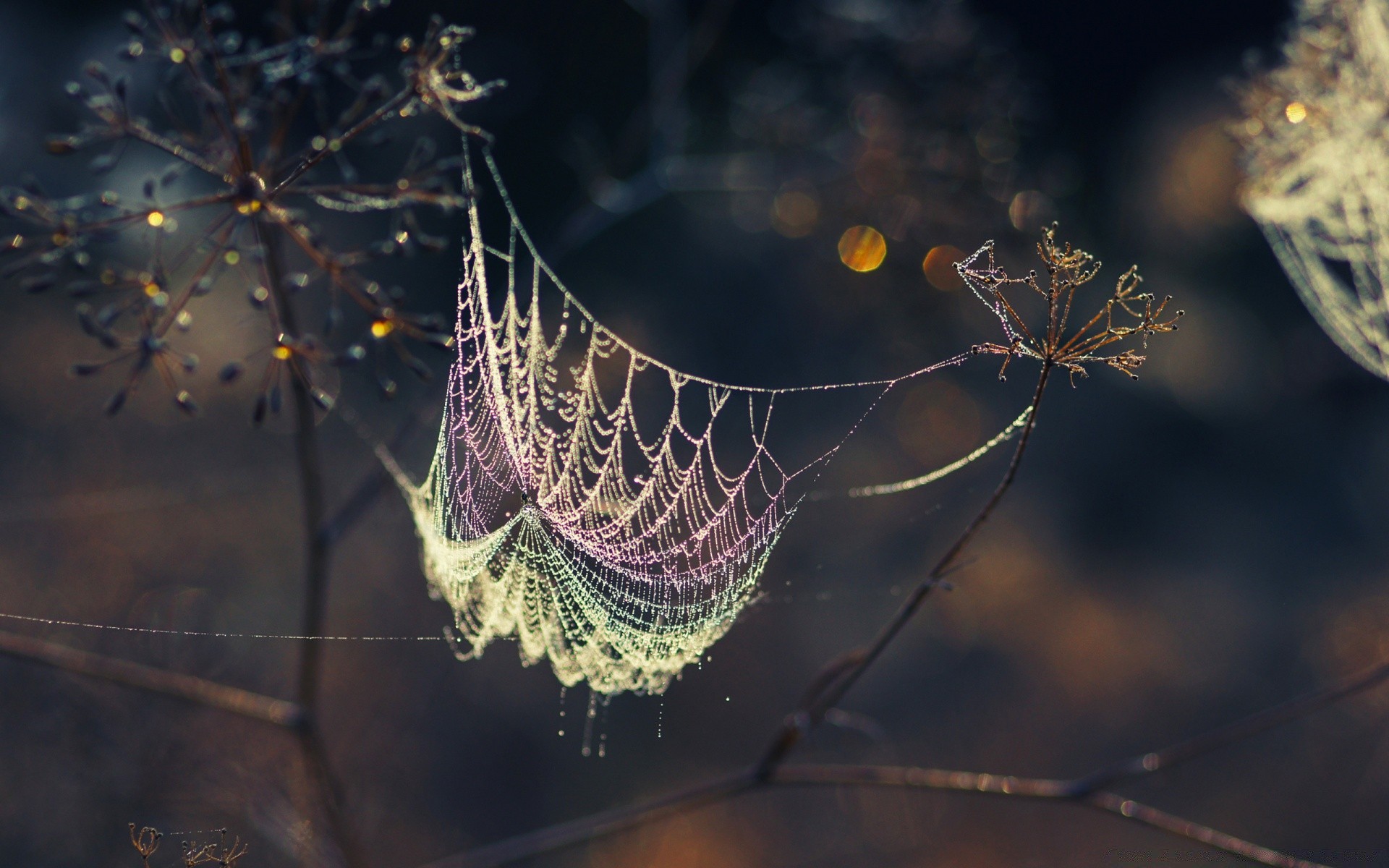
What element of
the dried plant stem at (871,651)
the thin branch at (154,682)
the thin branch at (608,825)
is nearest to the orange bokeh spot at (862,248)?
the dried plant stem at (871,651)

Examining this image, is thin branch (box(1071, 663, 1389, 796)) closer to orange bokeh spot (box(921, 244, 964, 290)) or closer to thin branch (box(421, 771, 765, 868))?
thin branch (box(421, 771, 765, 868))

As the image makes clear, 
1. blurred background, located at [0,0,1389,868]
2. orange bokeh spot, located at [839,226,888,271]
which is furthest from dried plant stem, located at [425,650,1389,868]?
orange bokeh spot, located at [839,226,888,271]

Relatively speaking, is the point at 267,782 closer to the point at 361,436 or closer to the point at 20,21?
the point at 361,436

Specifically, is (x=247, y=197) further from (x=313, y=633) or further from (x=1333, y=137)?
(x=1333, y=137)

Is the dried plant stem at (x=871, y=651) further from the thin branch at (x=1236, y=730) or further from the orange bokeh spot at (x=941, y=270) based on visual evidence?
the orange bokeh spot at (x=941, y=270)

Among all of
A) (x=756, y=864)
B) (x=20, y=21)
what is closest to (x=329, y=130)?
(x=756, y=864)

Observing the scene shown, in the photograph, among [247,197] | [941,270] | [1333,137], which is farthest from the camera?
[941,270]

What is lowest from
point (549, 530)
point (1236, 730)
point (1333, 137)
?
point (549, 530)

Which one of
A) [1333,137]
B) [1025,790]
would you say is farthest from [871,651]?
[1333,137]
